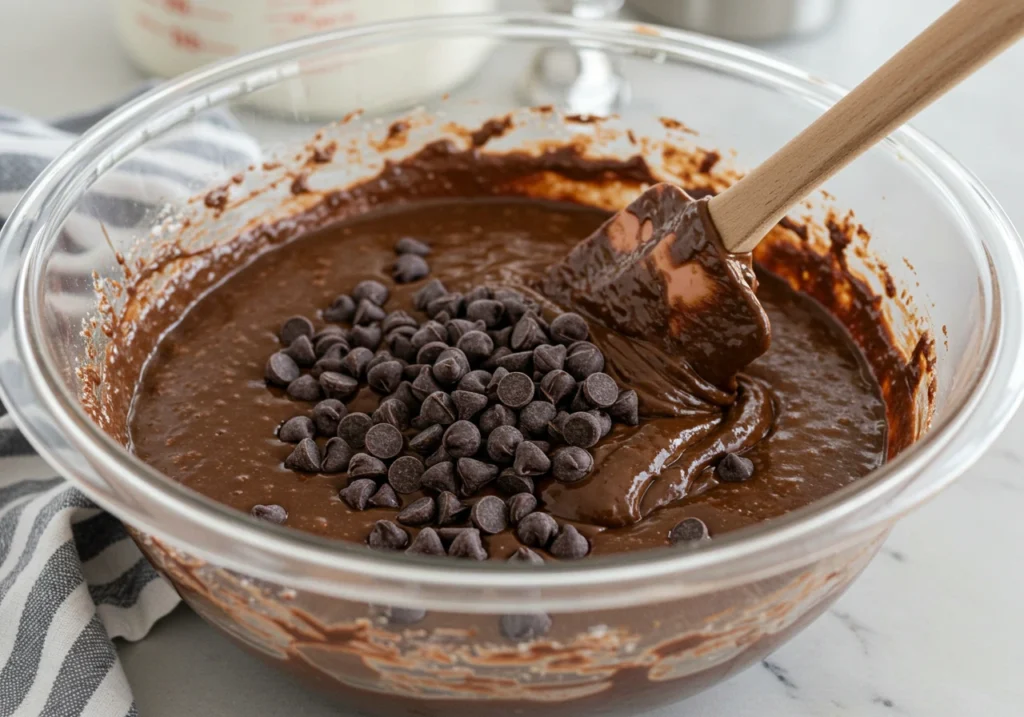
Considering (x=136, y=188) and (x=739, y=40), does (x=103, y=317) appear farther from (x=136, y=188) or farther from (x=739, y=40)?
(x=739, y=40)

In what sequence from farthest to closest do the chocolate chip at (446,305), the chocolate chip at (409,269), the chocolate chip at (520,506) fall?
1. the chocolate chip at (409,269)
2. the chocolate chip at (446,305)
3. the chocolate chip at (520,506)

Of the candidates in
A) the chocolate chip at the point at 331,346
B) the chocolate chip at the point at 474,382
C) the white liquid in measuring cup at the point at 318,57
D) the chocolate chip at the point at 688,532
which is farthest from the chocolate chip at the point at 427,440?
the white liquid in measuring cup at the point at 318,57

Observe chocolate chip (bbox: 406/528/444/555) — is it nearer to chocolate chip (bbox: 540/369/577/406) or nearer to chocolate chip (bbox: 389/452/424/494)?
chocolate chip (bbox: 389/452/424/494)

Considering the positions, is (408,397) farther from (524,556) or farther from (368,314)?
(524,556)

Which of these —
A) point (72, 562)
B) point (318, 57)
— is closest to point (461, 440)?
point (72, 562)

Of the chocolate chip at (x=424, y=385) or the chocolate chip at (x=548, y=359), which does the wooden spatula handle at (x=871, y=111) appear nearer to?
the chocolate chip at (x=548, y=359)

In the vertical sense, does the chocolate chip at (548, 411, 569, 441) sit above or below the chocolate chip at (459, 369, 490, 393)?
above

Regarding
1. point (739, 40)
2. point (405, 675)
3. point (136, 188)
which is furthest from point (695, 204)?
point (739, 40)

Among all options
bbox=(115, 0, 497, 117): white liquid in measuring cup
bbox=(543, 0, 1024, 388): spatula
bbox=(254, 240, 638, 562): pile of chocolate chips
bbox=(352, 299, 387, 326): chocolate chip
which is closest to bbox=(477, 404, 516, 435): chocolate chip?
bbox=(254, 240, 638, 562): pile of chocolate chips
